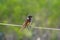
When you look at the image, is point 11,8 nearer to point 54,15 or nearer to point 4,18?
point 4,18

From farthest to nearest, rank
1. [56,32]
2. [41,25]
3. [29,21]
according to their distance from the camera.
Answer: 1. [41,25]
2. [56,32]
3. [29,21]

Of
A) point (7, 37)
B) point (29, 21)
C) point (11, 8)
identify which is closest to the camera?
point (29, 21)

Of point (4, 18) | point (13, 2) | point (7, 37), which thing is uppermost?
point (13, 2)

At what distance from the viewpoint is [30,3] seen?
5395 millimetres

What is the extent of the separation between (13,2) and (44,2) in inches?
27.1

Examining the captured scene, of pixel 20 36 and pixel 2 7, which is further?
pixel 2 7

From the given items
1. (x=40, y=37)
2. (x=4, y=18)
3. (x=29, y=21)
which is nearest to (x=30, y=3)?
(x=4, y=18)

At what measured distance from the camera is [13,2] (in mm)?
5340

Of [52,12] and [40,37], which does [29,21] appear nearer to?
[40,37]

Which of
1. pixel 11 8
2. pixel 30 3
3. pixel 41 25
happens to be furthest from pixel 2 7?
pixel 41 25

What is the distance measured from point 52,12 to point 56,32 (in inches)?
39.2

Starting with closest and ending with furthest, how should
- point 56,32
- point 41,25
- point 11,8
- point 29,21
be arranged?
point 29,21 → point 56,32 → point 41,25 → point 11,8

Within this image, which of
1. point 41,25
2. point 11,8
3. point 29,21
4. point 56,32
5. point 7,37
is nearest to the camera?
point 29,21

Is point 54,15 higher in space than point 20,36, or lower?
higher
